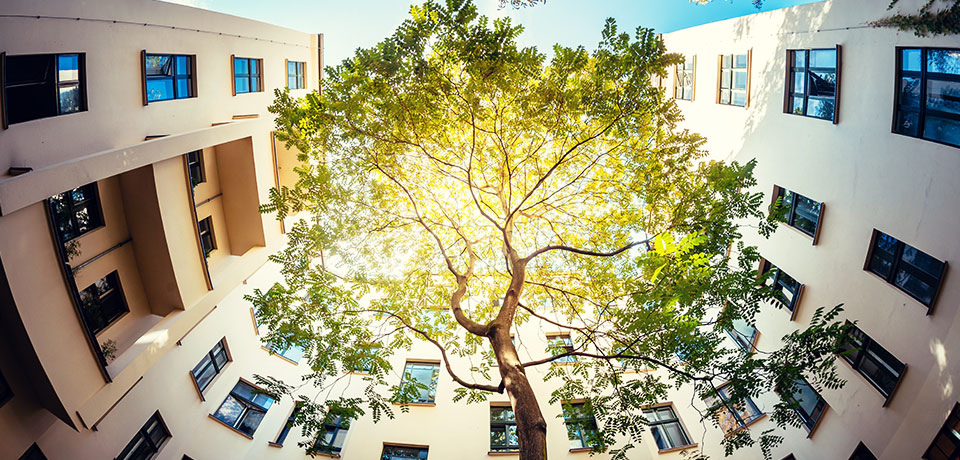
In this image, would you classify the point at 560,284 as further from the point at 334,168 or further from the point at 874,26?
the point at 874,26

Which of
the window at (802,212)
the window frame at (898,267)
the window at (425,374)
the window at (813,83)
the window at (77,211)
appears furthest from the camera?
the window at (425,374)

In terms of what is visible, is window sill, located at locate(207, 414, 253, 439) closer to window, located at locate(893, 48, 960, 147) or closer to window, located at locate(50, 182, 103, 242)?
window, located at locate(50, 182, 103, 242)

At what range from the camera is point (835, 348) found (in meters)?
6.82

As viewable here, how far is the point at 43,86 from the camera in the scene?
768 centimetres

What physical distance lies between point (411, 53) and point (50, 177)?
23.2 ft

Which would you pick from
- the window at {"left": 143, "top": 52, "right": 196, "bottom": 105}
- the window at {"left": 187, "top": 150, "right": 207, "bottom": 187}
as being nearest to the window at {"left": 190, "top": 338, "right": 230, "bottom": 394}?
the window at {"left": 187, "top": 150, "right": 207, "bottom": 187}

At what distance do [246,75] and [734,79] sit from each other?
61.1 feet

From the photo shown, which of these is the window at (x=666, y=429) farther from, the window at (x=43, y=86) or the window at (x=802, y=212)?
the window at (x=43, y=86)

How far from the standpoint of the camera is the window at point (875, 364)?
8.87 m

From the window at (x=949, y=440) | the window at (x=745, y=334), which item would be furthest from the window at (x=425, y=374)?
the window at (x=949, y=440)

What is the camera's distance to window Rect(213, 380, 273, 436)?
13.8 meters

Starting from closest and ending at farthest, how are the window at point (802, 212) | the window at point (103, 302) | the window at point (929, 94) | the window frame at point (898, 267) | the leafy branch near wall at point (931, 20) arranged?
the leafy branch near wall at point (931, 20) < the window at point (929, 94) < the window frame at point (898, 267) < the window at point (103, 302) < the window at point (802, 212)

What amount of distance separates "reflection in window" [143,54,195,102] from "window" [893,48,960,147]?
58.9ft

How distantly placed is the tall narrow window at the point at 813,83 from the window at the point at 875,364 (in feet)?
19.5
